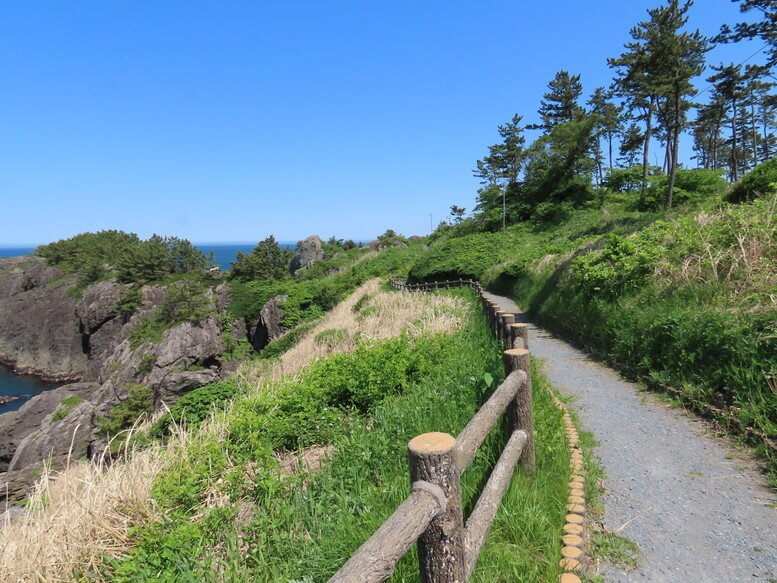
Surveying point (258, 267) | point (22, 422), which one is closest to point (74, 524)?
point (22, 422)

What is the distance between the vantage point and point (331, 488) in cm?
392

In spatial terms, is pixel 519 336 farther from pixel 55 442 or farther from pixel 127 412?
pixel 55 442

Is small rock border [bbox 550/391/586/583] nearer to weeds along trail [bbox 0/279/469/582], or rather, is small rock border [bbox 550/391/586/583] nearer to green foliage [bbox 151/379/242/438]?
weeds along trail [bbox 0/279/469/582]

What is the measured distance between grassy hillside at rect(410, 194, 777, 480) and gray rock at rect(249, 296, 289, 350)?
24.2 metres

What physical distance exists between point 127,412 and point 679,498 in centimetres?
2002

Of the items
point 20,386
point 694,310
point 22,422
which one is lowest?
point 20,386

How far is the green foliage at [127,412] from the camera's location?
55.2 feet

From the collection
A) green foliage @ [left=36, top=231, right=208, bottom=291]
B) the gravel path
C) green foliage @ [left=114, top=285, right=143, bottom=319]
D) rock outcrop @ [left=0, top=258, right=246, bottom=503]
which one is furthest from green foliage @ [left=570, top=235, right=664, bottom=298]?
green foliage @ [left=36, top=231, right=208, bottom=291]

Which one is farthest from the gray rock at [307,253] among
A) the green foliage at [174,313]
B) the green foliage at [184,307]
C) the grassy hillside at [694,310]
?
the grassy hillside at [694,310]

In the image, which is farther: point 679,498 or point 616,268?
point 616,268

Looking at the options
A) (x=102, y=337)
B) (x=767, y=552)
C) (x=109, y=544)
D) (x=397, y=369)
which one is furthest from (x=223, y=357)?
(x=767, y=552)

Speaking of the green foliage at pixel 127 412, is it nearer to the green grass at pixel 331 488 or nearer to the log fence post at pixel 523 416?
the green grass at pixel 331 488

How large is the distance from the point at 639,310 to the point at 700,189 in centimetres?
2422

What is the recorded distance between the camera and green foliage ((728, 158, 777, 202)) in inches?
521
